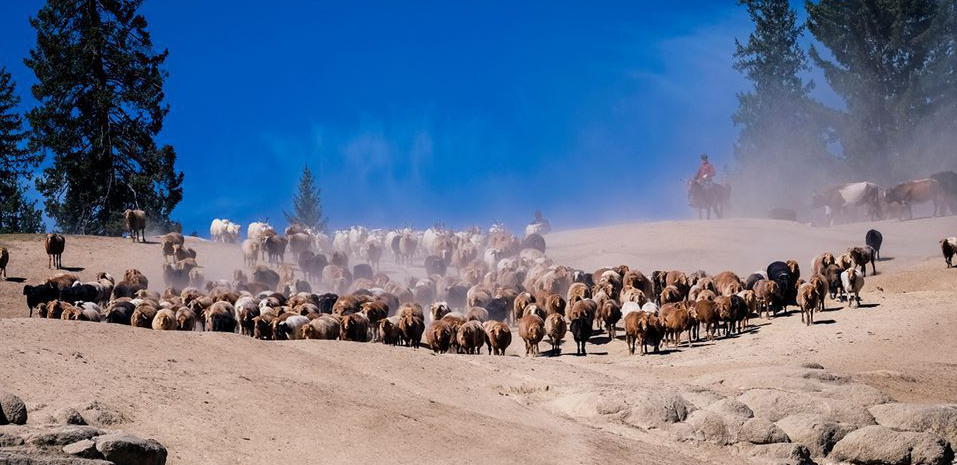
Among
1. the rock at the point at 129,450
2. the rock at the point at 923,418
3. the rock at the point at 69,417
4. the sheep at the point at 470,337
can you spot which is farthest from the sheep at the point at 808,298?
the rock at the point at 69,417

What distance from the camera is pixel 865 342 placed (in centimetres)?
2680

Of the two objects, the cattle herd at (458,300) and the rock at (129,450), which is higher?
the cattle herd at (458,300)

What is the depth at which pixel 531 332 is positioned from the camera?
28.0 metres

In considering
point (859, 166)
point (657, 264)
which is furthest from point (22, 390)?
point (859, 166)

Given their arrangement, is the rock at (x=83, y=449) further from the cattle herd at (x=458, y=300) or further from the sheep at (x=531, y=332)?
the sheep at (x=531, y=332)

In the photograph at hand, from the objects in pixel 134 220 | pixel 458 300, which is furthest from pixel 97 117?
pixel 458 300

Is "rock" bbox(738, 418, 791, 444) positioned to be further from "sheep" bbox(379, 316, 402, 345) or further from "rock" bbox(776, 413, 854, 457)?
"sheep" bbox(379, 316, 402, 345)

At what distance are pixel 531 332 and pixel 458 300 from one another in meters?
13.7

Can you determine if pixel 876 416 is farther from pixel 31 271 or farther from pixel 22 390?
pixel 31 271

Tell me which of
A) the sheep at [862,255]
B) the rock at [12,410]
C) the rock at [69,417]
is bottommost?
the rock at [69,417]

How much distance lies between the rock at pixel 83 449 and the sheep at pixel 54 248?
33439mm

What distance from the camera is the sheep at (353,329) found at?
26.4m

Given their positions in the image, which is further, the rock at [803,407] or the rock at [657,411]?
the rock at [803,407]

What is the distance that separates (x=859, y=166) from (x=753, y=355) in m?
51.9
